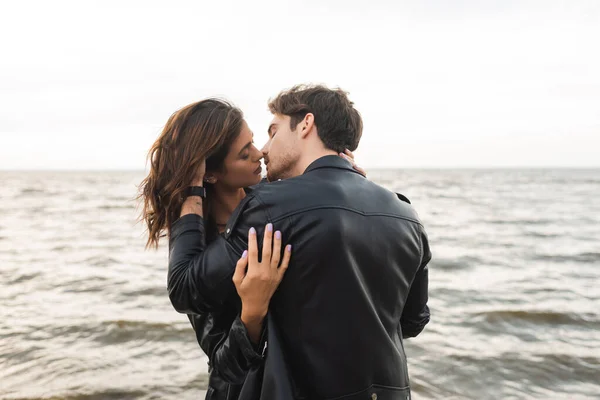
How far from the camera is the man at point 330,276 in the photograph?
73.6 inches

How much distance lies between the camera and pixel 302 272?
1.89m

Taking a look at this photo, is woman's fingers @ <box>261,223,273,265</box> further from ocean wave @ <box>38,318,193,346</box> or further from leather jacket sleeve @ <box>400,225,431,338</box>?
ocean wave @ <box>38,318,193,346</box>

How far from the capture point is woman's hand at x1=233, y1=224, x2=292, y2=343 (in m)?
1.83

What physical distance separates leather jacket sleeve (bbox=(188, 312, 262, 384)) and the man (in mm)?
135

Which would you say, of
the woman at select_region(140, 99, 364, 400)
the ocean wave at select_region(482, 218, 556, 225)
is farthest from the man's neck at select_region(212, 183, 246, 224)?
the ocean wave at select_region(482, 218, 556, 225)

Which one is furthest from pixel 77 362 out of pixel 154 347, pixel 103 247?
pixel 103 247

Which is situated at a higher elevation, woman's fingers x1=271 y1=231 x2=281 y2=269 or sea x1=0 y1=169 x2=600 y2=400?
woman's fingers x1=271 y1=231 x2=281 y2=269

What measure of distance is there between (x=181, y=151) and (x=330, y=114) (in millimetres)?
822

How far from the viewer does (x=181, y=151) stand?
2.61 meters

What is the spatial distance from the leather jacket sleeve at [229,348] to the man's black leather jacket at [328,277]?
0.14m

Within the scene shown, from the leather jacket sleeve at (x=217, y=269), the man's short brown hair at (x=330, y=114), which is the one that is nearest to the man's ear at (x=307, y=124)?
the man's short brown hair at (x=330, y=114)

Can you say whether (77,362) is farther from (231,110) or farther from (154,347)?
(231,110)

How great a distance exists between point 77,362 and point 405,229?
533 centimetres

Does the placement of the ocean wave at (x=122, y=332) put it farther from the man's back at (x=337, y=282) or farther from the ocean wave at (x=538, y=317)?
the man's back at (x=337, y=282)
